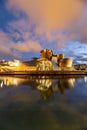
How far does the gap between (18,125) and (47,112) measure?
1917 mm

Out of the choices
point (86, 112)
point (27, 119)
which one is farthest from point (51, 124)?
point (86, 112)

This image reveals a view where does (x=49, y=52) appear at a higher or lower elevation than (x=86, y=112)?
higher

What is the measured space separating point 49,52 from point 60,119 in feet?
221

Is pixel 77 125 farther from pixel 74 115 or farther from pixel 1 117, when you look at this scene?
pixel 1 117

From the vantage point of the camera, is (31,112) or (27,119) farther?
(31,112)

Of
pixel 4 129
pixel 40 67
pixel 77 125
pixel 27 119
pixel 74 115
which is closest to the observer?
pixel 4 129

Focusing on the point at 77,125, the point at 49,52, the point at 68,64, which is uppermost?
the point at 49,52

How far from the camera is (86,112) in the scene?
7520 mm

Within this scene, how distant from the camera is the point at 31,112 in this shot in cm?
759

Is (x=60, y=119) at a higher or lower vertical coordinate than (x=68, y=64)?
lower

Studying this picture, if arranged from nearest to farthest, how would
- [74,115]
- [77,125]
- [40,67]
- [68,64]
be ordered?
[77,125] < [74,115] < [40,67] < [68,64]

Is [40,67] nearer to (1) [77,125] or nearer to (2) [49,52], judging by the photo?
(2) [49,52]

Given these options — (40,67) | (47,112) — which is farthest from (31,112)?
(40,67)

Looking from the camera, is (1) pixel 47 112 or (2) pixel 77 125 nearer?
(2) pixel 77 125
